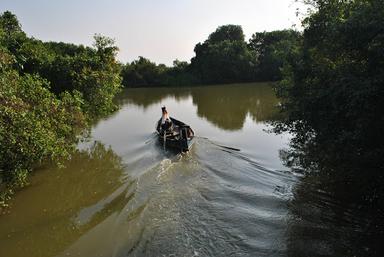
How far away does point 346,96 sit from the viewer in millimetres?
8266

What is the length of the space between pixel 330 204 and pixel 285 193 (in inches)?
63.0

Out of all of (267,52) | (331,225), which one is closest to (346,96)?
(331,225)

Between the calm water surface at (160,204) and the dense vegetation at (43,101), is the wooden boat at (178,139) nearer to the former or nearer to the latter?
the calm water surface at (160,204)

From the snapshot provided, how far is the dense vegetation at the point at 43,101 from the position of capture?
9.90 metres

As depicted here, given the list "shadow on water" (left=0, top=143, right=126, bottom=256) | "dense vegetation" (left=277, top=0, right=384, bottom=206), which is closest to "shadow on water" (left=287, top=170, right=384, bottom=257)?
"dense vegetation" (left=277, top=0, right=384, bottom=206)

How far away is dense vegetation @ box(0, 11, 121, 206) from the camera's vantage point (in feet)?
32.5

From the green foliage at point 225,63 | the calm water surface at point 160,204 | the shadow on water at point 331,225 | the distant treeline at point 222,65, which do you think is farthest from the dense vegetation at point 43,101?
the green foliage at point 225,63

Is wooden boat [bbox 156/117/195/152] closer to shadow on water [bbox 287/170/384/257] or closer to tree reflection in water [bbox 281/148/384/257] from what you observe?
tree reflection in water [bbox 281/148/384/257]

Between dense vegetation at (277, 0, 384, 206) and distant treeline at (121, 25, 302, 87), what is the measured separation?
5138 cm

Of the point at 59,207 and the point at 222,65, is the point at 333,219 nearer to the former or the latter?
the point at 59,207

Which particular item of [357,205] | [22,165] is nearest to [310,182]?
[357,205]

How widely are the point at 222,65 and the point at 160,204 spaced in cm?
5796

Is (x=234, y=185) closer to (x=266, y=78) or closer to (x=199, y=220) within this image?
(x=199, y=220)

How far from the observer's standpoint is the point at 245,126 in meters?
23.8
